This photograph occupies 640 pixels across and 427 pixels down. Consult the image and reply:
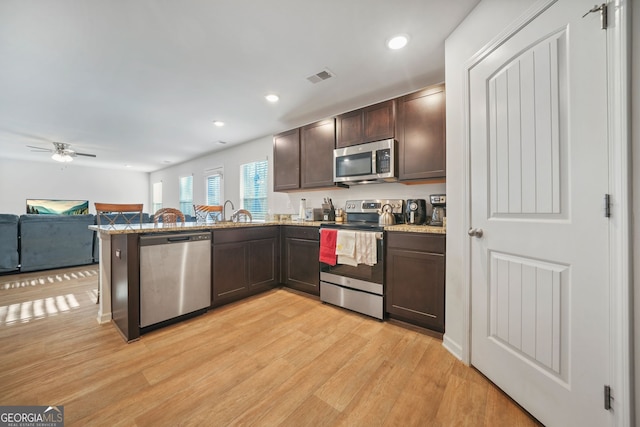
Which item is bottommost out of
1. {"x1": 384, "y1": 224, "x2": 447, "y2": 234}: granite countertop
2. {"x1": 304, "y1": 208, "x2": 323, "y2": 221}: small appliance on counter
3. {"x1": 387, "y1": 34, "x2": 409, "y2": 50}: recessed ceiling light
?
{"x1": 384, "y1": 224, "x2": 447, "y2": 234}: granite countertop

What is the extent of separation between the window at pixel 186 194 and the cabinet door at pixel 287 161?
4174mm

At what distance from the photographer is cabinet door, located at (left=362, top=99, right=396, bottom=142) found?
8.43ft

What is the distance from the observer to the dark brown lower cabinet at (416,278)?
2008 mm


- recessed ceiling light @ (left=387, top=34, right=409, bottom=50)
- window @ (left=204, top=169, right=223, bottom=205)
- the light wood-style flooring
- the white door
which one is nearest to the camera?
the white door

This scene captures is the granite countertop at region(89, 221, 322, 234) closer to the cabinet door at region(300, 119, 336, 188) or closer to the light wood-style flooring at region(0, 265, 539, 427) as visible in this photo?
the cabinet door at region(300, 119, 336, 188)

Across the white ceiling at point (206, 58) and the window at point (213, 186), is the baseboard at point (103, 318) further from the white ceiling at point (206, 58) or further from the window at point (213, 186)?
the window at point (213, 186)

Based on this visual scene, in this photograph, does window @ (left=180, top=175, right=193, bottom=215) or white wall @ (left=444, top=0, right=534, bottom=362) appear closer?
white wall @ (left=444, top=0, right=534, bottom=362)

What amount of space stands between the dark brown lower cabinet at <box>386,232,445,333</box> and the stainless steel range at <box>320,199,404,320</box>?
0.10m

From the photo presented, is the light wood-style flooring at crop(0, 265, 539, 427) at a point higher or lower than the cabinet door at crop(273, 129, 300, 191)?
lower

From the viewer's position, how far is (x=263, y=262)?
3.07m

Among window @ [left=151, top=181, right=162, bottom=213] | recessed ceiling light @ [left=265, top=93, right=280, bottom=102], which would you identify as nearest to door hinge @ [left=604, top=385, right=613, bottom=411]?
recessed ceiling light @ [left=265, top=93, right=280, bottom=102]

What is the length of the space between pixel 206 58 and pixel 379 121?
1.84 meters

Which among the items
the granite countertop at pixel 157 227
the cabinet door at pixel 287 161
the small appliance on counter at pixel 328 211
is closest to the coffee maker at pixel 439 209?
the granite countertop at pixel 157 227

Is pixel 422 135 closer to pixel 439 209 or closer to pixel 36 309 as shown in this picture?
pixel 439 209
